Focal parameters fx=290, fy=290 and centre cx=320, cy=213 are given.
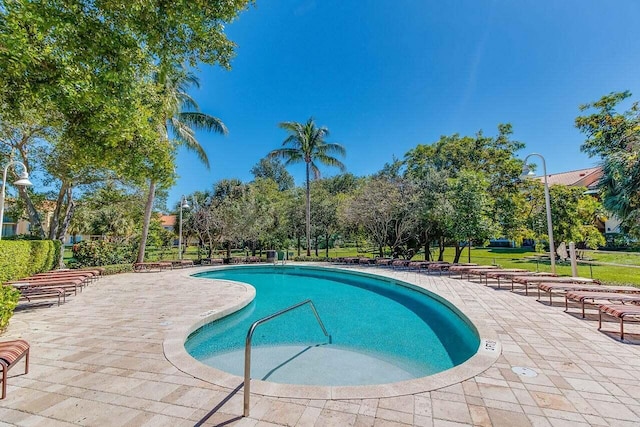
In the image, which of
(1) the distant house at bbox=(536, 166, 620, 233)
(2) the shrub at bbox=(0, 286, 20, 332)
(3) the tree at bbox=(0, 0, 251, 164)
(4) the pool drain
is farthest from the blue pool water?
(1) the distant house at bbox=(536, 166, 620, 233)

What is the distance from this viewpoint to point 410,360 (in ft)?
18.8

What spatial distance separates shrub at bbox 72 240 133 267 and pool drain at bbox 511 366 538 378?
19.9m

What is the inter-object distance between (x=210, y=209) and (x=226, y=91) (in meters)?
9.08

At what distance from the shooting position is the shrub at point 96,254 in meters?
16.4

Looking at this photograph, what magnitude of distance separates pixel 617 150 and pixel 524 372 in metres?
13.6

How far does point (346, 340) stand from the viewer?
686 centimetres

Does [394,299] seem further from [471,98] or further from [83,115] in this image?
[471,98]

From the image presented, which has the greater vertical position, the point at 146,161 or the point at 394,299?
the point at 146,161

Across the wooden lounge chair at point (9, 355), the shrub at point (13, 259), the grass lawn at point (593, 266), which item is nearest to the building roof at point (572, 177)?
the grass lawn at point (593, 266)

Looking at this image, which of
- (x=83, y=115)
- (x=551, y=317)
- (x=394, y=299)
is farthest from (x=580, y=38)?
(x=83, y=115)

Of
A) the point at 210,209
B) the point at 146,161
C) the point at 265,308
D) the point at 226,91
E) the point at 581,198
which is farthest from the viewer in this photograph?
the point at 210,209

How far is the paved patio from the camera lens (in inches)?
113

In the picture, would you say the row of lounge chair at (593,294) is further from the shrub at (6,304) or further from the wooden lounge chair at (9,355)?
the shrub at (6,304)

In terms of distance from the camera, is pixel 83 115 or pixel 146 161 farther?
pixel 146 161
